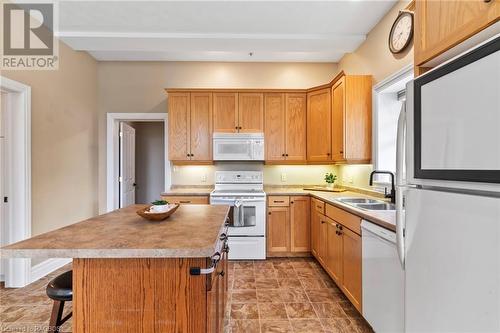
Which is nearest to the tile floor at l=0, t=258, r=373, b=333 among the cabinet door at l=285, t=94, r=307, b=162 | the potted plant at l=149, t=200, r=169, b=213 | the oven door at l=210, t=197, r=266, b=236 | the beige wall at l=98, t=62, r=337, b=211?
the oven door at l=210, t=197, r=266, b=236

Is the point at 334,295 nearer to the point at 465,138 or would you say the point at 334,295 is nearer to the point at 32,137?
the point at 465,138

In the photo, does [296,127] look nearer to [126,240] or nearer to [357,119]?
[357,119]

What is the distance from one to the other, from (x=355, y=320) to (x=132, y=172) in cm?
425

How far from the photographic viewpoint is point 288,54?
3.81m

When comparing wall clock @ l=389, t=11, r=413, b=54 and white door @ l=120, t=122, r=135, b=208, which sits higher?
wall clock @ l=389, t=11, r=413, b=54

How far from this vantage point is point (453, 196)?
0.91 m

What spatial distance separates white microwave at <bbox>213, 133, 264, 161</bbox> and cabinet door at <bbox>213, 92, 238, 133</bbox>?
0.43ft

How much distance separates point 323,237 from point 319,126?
60.4 inches

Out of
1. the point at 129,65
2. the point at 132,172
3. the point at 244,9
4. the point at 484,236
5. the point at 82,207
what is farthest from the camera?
the point at 132,172

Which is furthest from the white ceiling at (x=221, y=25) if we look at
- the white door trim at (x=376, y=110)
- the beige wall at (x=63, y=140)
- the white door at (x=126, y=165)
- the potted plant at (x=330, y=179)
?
the potted plant at (x=330, y=179)

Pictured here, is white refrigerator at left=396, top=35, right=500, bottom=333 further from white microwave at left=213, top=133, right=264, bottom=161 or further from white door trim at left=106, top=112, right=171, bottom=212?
white door trim at left=106, top=112, right=171, bottom=212

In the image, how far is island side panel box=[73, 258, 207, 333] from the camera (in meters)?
1.09

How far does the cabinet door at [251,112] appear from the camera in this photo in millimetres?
3746

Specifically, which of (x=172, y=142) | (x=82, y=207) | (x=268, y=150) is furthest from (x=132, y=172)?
(x=268, y=150)
